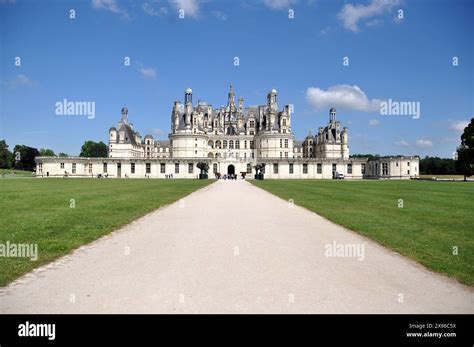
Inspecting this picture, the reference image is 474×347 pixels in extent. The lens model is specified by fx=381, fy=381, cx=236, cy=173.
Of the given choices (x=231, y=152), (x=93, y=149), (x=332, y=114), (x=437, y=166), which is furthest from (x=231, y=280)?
(x=93, y=149)

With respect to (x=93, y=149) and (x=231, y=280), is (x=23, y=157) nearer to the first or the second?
(x=93, y=149)

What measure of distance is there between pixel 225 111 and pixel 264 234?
367 ft

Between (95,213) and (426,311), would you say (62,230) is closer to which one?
(95,213)

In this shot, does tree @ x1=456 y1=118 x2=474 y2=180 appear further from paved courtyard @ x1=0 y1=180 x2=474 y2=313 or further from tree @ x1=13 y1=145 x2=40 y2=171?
tree @ x1=13 y1=145 x2=40 y2=171

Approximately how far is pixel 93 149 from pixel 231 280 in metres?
164

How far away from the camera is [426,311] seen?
18.6 ft

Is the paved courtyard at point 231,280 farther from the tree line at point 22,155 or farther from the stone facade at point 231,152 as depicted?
the tree line at point 22,155

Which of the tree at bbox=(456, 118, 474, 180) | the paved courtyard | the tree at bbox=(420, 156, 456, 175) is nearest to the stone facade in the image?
the tree at bbox=(456, 118, 474, 180)

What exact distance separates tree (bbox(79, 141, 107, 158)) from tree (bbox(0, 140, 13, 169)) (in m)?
26.7

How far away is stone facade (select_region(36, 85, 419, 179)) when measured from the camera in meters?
98.5

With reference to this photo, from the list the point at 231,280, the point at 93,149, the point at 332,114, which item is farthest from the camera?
the point at 93,149

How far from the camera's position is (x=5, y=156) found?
132875mm

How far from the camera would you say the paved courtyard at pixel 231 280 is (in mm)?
5793
